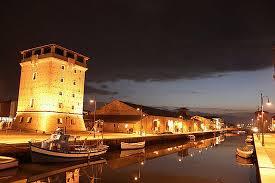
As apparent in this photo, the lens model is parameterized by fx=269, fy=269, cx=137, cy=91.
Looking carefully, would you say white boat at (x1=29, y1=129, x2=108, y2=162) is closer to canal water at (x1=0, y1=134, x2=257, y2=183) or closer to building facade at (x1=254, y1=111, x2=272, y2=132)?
canal water at (x1=0, y1=134, x2=257, y2=183)

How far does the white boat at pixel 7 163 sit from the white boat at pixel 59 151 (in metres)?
3.02

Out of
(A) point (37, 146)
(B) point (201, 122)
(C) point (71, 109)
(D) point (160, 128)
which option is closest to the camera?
(A) point (37, 146)

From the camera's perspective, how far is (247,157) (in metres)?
37.1

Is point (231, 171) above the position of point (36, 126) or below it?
below

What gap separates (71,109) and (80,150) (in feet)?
71.0

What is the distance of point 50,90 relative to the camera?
156ft

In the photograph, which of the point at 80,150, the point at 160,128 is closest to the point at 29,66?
the point at 80,150

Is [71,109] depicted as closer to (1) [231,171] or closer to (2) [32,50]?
(2) [32,50]

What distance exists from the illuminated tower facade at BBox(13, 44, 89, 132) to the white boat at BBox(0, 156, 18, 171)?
70.5ft

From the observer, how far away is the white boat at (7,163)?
22891 mm

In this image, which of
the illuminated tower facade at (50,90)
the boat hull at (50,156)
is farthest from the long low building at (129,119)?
the boat hull at (50,156)

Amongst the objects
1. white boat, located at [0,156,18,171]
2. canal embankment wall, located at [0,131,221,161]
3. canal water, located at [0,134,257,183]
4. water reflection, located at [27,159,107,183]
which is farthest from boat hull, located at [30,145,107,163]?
white boat, located at [0,156,18,171]

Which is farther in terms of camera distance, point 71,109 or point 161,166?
point 71,109

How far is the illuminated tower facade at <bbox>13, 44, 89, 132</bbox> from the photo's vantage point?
47.3m
